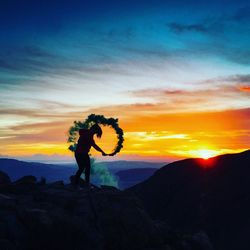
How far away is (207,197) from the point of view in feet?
220

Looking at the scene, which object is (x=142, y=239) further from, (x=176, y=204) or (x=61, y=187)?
(x=176, y=204)

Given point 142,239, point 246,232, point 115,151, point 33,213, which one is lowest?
point 246,232

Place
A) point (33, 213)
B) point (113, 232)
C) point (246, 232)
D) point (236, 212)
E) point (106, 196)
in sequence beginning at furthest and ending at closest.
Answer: point (236, 212) → point (246, 232) → point (106, 196) → point (113, 232) → point (33, 213)

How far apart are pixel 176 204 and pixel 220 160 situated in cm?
1672

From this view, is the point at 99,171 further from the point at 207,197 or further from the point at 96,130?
the point at 96,130

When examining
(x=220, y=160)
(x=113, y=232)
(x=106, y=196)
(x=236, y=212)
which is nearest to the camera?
(x=113, y=232)

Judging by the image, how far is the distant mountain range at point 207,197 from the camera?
58.4 meters

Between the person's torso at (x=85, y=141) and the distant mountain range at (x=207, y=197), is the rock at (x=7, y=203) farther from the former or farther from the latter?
the distant mountain range at (x=207, y=197)

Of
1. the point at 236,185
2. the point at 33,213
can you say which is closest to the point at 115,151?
the point at 33,213

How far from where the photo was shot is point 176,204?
68250 millimetres

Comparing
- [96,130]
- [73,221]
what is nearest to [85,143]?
[96,130]

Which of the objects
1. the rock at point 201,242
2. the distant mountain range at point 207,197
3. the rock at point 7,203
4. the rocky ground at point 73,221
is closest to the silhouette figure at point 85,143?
the rocky ground at point 73,221

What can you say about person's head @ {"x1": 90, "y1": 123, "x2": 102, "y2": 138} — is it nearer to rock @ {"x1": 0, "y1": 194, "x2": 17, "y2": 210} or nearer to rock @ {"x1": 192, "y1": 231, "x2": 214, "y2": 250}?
rock @ {"x1": 0, "y1": 194, "x2": 17, "y2": 210}

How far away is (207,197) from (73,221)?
167ft
